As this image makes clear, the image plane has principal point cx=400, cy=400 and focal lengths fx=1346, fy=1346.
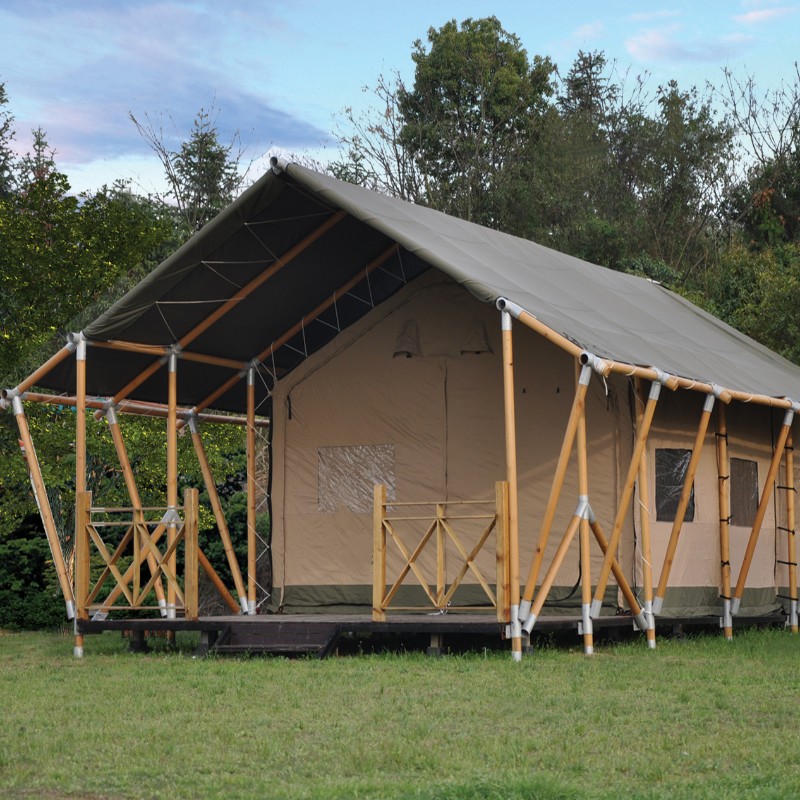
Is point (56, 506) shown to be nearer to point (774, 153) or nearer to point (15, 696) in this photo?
point (15, 696)

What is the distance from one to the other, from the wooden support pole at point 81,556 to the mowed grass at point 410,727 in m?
0.99

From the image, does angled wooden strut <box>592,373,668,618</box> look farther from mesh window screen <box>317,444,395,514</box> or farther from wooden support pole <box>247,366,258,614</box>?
wooden support pole <box>247,366,258,614</box>

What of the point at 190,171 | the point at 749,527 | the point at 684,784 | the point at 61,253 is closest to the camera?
the point at 684,784

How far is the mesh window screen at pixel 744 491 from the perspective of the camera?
13.7 meters

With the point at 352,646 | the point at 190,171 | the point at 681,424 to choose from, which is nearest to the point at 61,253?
the point at 352,646

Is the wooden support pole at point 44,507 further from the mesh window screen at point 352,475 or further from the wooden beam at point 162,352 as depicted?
the mesh window screen at point 352,475

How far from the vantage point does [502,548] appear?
33.6 ft

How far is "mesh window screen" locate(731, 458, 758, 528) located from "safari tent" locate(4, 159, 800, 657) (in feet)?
0.10

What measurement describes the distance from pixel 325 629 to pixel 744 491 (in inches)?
201

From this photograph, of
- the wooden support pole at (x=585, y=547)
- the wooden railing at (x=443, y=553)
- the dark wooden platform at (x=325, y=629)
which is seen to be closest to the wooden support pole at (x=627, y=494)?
the wooden support pole at (x=585, y=547)

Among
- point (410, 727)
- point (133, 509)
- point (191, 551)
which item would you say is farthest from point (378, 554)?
point (410, 727)

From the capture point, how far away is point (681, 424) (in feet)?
41.6

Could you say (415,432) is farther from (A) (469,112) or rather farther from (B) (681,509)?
(A) (469,112)

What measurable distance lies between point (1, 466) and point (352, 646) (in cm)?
510
